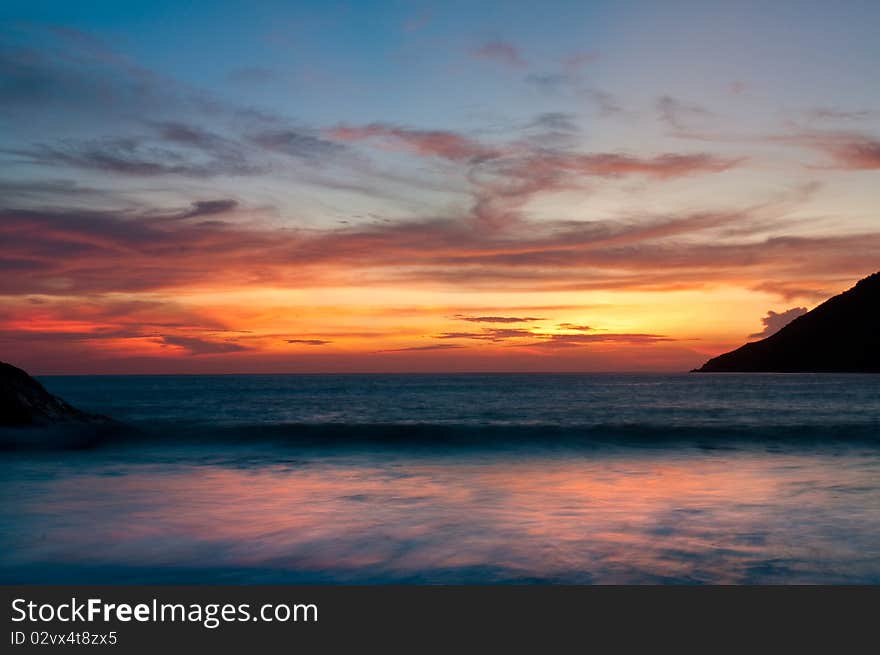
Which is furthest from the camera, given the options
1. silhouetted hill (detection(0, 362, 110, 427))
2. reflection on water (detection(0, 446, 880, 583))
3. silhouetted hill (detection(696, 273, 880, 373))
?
silhouetted hill (detection(696, 273, 880, 373))

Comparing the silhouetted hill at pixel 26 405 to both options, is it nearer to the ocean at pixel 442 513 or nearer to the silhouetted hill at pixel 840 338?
the ocean at pixel 442 513

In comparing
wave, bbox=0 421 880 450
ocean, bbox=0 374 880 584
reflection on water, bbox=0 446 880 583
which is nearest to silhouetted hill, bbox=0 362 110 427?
wave, bbox=0 421 880 450

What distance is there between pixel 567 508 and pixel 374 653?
272 inches

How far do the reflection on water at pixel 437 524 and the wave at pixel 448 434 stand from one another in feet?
20.1

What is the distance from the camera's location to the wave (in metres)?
25.2

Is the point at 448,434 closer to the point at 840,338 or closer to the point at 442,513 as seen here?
the point at 442,513

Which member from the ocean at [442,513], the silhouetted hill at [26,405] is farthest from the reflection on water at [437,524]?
the silhouetted hill at [26,405]

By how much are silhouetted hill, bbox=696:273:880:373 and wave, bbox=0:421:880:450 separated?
130 metres

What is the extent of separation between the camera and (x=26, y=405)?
945 inches

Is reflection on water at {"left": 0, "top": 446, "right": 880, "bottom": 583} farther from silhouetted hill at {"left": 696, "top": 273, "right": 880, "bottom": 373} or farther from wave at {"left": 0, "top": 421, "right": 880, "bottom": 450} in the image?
silhouetted hill at {"left": 696, "top": 273, "right": 880, "bottom": 373}

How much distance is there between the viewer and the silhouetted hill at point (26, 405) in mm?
23375

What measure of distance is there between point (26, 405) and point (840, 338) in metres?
172

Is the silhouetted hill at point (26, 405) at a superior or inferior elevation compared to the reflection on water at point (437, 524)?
superior

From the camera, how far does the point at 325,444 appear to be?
2720cm
